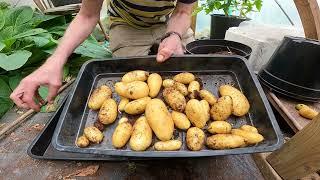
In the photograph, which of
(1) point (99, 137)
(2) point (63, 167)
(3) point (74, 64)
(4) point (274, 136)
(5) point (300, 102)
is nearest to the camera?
(4) point (274, 136)

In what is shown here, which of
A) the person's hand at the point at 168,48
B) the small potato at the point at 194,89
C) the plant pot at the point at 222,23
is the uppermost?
the person's hand at the point at 168,48

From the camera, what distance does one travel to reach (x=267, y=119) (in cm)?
99

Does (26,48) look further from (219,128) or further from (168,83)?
(219,128)

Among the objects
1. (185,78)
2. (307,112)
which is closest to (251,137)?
(185,78)

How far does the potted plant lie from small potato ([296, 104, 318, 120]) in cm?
166

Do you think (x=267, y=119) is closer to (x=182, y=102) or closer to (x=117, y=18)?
(x=182, y=102)

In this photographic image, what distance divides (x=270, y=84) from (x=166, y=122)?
0.86 meters

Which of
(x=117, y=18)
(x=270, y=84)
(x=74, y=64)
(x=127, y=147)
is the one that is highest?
(x=117, y=18)

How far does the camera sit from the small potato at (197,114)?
3.37 ft

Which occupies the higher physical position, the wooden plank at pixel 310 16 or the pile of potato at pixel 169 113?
the wooden plank at pixel 310 16

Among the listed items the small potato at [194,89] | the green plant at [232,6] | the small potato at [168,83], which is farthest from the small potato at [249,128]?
the green plant at [232,6]

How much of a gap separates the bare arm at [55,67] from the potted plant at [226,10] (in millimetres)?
1598

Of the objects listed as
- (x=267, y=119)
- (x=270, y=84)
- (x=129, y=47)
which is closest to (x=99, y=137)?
(x=267, y=119)

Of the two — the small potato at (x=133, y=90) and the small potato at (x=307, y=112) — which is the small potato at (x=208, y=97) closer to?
the small potato at (x=133, y=90)
